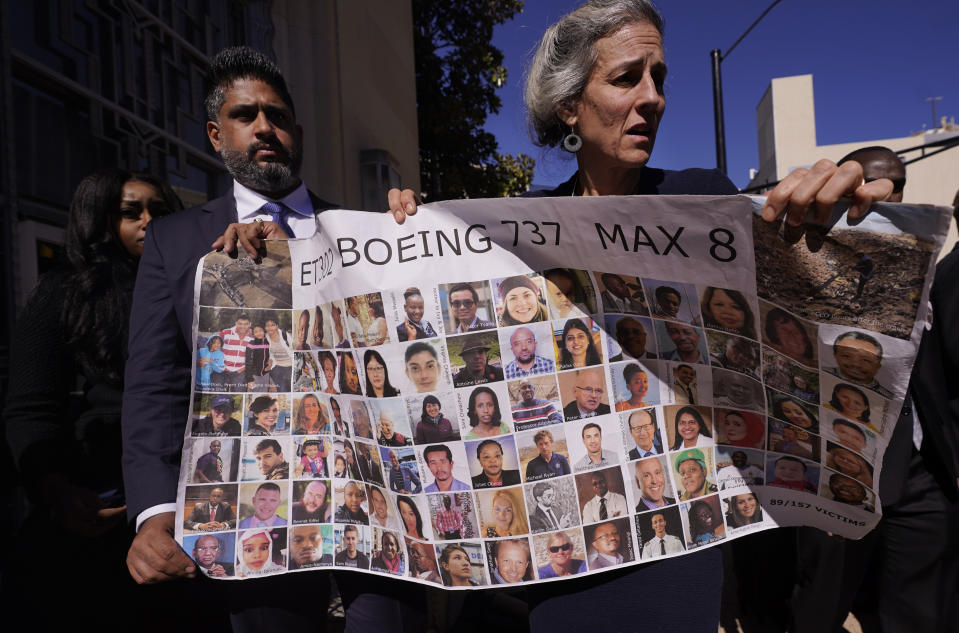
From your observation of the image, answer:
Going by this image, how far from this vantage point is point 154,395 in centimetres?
135

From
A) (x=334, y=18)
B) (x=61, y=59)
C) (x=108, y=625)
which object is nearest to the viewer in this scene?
(x=108, y=625)

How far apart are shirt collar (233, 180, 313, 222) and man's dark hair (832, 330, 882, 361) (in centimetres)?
138

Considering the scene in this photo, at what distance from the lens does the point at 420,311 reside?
3.72ft

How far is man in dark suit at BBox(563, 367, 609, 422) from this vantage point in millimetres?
1122

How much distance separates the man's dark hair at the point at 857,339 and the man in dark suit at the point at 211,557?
4.10 feet

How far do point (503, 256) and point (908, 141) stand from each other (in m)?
36.7

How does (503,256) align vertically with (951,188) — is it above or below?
below

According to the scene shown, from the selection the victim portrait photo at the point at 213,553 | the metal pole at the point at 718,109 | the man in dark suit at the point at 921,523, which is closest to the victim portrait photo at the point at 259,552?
the victim portrait photo at the point at 213,553

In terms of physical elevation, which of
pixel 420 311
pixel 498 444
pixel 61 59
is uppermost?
pixel 61 59

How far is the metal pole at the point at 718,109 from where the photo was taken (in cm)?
723

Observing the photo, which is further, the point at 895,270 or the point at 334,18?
the point at 334,18

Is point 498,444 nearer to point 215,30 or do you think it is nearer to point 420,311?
point 420,311

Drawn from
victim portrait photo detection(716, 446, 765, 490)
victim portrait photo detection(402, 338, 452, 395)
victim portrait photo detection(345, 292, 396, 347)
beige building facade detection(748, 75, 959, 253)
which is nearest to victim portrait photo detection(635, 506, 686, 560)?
victim portrait photo detection(716, 446, 765, 490)

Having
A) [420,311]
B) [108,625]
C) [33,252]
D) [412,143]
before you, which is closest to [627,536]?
[420,311]
